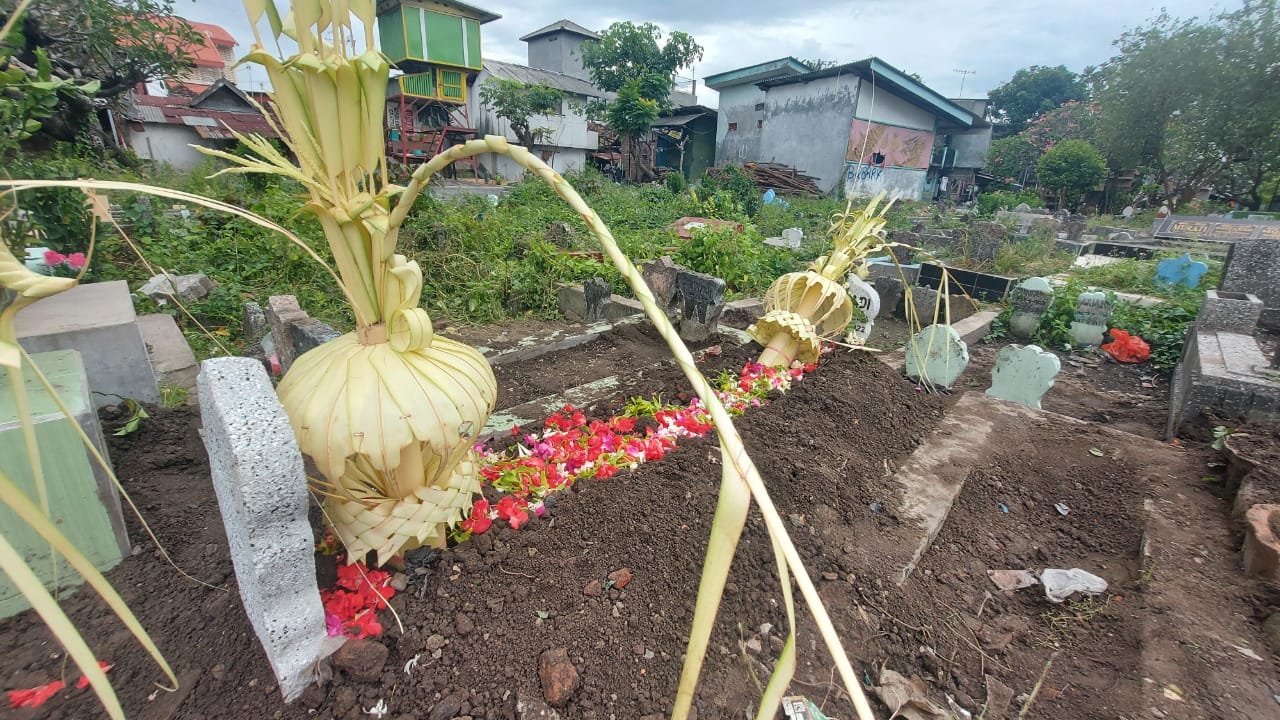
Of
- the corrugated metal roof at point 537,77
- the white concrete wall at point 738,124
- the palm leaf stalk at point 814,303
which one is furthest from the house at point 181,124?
the palm leaf stalk at point 814,303

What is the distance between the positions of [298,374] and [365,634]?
2.49ft

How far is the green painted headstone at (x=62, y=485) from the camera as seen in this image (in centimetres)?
157

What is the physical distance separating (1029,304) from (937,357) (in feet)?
10.6

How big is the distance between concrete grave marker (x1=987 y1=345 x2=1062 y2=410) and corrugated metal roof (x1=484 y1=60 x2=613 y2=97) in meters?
22.3

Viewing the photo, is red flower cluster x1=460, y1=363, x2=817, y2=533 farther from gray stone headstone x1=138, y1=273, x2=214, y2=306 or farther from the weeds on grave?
gray stone headstone x1=138, y1=273, x2=214, y2=306

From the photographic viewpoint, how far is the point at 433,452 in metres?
1.59

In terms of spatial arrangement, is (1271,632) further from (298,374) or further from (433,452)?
(298,374)

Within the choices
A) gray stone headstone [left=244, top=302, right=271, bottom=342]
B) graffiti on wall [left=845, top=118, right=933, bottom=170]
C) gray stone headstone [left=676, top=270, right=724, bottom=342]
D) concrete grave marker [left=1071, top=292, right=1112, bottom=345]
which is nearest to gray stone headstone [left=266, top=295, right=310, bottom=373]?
gray stone headstone [left=244, top=302, right=271, bottom=342]

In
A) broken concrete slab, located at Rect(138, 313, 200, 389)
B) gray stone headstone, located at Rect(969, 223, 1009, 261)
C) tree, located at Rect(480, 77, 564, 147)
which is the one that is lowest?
broken concrete slab, located at Rect(138, 313, 200, 389)

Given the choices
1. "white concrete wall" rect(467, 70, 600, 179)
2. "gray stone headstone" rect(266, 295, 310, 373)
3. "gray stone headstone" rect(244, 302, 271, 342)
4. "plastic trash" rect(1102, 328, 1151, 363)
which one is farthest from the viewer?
"white concrete wall" rect(467, 70, 600, 179)

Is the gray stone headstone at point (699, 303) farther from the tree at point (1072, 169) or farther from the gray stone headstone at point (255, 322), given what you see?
the tree at point (1072, 169)

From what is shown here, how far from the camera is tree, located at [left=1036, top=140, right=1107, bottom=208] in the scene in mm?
19812

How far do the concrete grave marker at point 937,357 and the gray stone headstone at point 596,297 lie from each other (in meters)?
2.73

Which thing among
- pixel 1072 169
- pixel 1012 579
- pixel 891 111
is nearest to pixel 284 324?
pixel 1012 579
